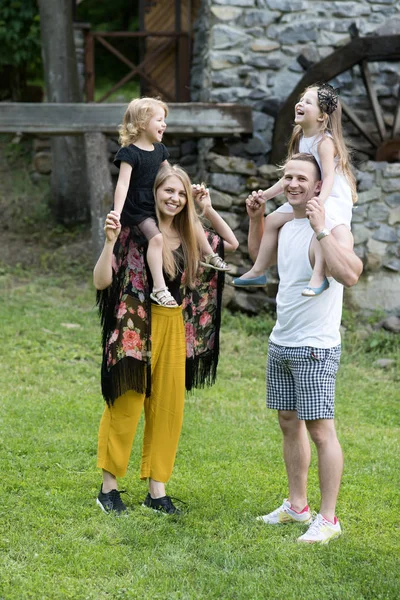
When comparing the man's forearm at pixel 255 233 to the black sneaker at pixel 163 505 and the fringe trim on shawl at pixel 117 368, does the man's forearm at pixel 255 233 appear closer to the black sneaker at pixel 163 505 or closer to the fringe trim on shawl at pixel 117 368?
the fringe trim on shawl at pixel 117 368

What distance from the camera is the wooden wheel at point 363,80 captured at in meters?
8.82

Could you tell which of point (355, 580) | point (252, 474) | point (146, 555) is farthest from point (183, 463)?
point (355, 580)

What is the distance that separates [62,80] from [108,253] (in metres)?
7.26

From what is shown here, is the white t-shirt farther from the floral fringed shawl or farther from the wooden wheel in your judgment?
the wooden wheel

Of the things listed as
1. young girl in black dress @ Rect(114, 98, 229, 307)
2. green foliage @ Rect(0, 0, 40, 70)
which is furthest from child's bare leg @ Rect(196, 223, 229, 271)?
green foliage @ Rect(0, 0, 40, 70)

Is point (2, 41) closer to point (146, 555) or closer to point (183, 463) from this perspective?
point (183, 463)

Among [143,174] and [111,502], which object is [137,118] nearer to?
[143,174]

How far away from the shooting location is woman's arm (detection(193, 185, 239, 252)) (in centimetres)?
386

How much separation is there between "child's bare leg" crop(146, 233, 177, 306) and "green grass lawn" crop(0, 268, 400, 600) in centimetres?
107

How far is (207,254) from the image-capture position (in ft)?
12.9

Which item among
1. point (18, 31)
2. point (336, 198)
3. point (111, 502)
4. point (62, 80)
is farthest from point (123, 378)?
point (18, 31)

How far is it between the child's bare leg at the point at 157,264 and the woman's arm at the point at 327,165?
2.46 ft

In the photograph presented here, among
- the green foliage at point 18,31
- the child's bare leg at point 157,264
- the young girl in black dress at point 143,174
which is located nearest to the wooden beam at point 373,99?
the green foliage at point 18,31

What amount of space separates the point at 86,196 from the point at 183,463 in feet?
22.0
